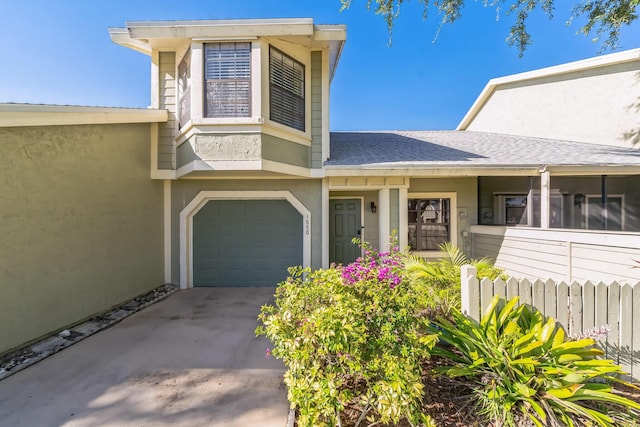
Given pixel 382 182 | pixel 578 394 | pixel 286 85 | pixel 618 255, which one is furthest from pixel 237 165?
pixel 618 255

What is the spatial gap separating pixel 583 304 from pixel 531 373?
1.22 m

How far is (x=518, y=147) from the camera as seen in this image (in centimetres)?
762

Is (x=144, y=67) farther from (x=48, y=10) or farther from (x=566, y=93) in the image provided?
(x=566, y=93)

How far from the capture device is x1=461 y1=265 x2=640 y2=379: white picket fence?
2945 mm

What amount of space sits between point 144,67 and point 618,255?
10.8m

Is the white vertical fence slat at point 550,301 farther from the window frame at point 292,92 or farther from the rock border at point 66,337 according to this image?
the rock border at point 66,337

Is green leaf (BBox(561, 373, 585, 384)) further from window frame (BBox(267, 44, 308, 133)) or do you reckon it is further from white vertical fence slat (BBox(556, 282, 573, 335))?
window frame (BBox(267, 44, 308, 133))

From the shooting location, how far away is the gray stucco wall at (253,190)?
667 cm

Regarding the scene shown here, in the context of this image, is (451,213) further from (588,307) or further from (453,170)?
(588,307)

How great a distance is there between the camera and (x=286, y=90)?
6.06 m

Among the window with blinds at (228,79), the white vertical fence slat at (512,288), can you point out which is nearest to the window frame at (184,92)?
the window with blinds at (228,79)

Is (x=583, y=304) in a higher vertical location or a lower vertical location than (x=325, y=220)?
lower

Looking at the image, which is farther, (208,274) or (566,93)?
(566,93)

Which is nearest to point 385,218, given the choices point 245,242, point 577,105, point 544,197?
point 544,197
